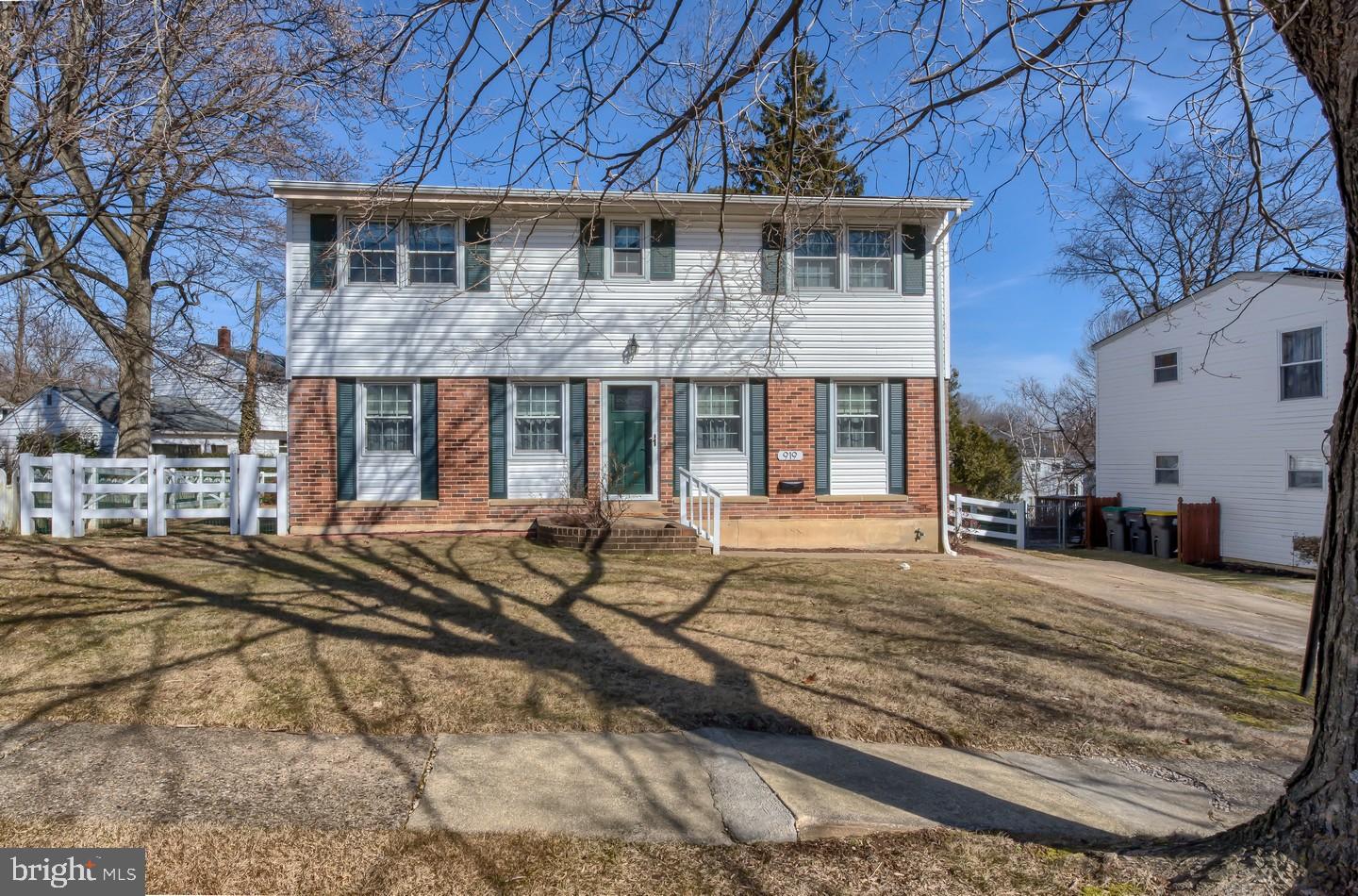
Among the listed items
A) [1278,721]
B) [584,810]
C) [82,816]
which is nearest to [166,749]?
[82,816]

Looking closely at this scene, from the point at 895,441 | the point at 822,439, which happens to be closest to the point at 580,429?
the point at 822,439

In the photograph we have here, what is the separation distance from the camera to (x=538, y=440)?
13688mm

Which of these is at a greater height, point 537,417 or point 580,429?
point 537,417

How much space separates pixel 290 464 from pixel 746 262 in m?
8.21

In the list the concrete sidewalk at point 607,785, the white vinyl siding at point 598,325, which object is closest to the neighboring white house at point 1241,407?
the white vinyl siding at point 598,325

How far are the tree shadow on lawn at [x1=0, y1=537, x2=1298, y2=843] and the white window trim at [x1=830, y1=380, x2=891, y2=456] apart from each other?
412 cm

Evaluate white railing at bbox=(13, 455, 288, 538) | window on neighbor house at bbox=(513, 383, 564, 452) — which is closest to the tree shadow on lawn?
white railing at bbox=(13, 455, 288, 538)

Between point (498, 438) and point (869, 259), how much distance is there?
712 cm

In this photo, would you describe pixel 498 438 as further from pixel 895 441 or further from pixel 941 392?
pixel 941 392

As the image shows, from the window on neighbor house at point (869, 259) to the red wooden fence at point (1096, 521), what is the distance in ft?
38.6

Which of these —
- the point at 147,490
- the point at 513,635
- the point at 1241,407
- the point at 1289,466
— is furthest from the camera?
the point at 1241,407

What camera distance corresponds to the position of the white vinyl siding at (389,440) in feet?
43.6

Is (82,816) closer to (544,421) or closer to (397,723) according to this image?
(397,723)

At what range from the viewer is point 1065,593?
34.5 ft
